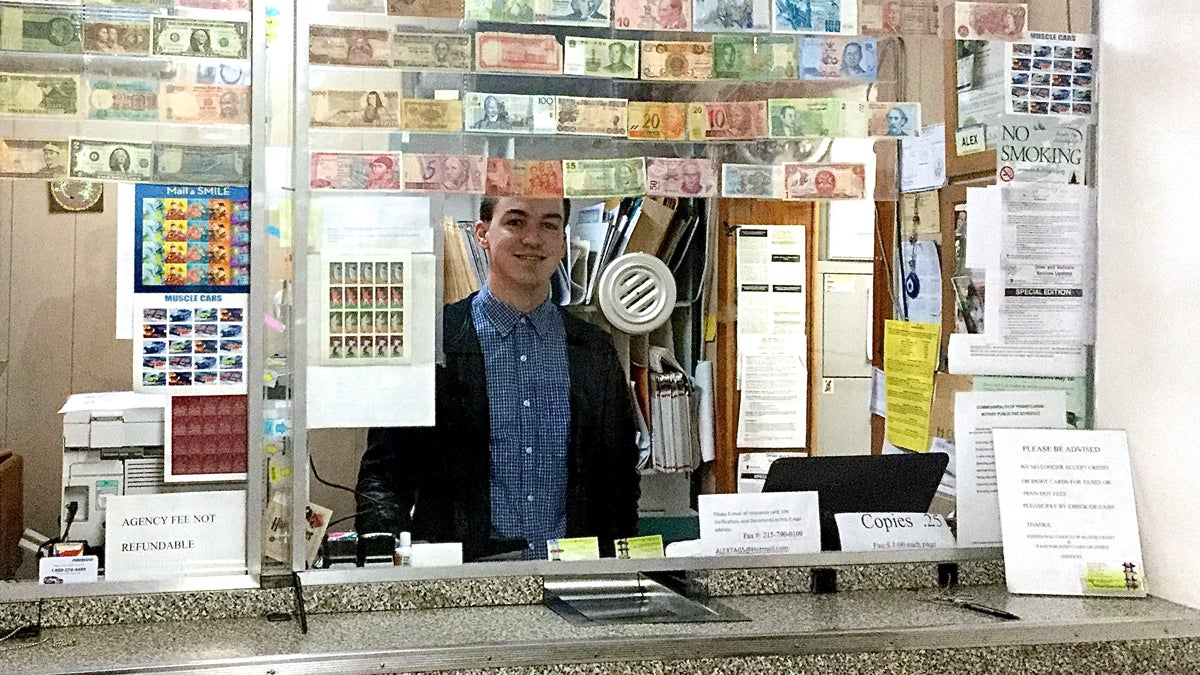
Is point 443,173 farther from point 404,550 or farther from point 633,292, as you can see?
point 404,550

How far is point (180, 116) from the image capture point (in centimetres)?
246

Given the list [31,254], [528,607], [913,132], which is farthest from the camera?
[913,132]

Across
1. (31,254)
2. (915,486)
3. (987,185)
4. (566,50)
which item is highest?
(566,50)

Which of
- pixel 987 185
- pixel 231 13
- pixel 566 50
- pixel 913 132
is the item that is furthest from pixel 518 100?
pixel 987 185

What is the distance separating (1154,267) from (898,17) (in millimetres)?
795

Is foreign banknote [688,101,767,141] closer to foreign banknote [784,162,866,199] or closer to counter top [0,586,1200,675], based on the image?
foreign banknote [784,162,866,199]

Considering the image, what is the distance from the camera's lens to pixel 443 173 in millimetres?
2580

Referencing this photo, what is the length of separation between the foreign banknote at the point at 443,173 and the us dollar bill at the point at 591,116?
0.66 feet

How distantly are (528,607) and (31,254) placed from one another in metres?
1.21

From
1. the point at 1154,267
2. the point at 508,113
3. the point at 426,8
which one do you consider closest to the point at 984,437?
the point at 1154,267

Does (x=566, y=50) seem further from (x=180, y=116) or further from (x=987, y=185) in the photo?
(x=987, y=185)

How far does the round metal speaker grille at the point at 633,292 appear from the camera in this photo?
2.65 m

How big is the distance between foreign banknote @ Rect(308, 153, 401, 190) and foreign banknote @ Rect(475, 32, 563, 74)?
0.29 meters

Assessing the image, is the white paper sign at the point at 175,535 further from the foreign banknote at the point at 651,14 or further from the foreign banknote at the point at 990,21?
the foreign banknote at the point at 990,21
